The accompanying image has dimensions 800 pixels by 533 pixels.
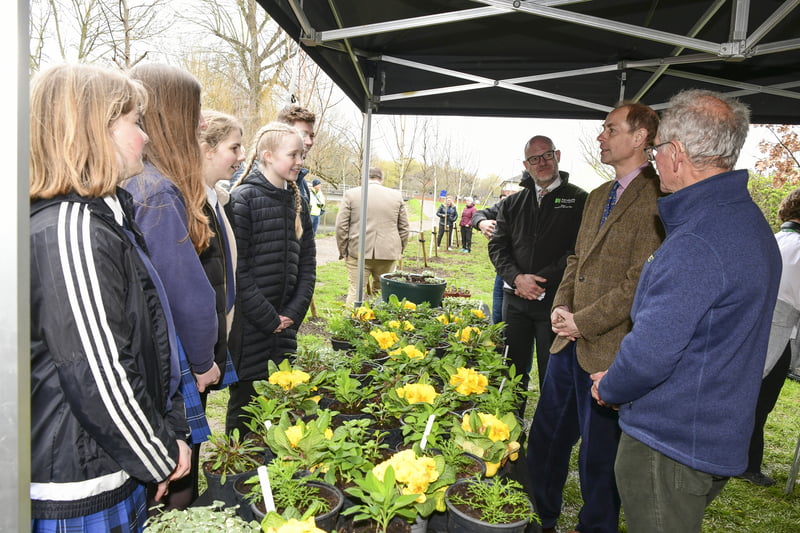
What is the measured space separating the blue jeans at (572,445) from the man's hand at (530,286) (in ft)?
2.35

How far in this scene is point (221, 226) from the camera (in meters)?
2.22

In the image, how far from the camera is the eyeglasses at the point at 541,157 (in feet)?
11.3

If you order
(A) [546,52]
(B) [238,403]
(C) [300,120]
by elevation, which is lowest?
(B) [238,403]

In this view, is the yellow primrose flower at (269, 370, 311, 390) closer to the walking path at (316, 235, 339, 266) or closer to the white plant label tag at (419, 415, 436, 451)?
the white plant label tag at (419, 415, 436, 451)

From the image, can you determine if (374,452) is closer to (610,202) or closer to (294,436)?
(294,436)

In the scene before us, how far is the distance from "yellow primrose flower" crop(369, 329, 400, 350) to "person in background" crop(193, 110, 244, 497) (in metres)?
0.69

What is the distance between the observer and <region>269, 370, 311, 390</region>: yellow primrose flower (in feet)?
6.34

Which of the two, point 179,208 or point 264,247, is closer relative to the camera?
point 179,208

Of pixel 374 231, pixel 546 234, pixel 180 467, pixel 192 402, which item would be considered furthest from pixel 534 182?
pixel 374 231

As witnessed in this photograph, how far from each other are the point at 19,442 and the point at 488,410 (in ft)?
4.77

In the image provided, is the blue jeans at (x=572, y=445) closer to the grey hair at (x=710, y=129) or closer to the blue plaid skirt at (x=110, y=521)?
the grey hair at (x=710, y=129)

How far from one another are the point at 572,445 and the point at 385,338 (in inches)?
43.9

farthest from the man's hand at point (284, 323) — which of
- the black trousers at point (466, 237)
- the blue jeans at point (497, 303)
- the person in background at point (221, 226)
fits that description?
the black trousers at point (466, 237)

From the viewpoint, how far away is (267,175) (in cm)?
278
